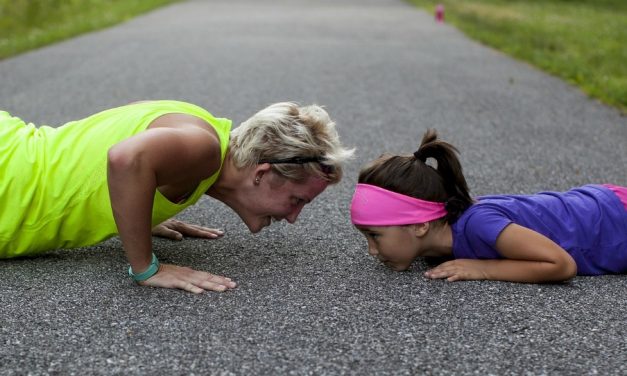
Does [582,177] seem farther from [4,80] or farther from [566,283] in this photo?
[4,80]

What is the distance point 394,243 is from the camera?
3.54 meters

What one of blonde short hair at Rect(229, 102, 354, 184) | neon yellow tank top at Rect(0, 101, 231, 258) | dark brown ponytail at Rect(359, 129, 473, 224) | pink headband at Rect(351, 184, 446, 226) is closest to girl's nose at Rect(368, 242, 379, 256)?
pink headband at Rect(351, 184, 446, 226)

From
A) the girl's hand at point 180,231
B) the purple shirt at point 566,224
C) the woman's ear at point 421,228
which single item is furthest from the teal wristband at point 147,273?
the purple shirt at point 566,224

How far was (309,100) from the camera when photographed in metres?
8.30

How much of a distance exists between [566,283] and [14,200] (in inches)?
88.4

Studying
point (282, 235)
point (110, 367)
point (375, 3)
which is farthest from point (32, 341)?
point (375, 3)

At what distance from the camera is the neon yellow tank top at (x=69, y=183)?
3477 mm

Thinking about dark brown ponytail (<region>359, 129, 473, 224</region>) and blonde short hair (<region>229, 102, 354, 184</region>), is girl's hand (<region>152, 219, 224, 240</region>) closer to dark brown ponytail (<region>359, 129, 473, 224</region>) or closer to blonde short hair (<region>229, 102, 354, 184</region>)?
blonde short hair (<region>229, 102, 354, 184</region>)

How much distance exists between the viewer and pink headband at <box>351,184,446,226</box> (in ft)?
11.5

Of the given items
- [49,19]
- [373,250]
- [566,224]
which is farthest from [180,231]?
[49,19]

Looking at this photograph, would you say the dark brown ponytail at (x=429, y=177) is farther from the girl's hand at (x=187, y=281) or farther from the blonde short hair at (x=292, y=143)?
the girl's hand at (x=187, y=281)

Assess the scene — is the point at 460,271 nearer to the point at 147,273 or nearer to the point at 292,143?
the point at 292,143

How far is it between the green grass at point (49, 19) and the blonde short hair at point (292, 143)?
27.3 feet

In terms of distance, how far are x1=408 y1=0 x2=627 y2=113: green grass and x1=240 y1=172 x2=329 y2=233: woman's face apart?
17.6 ft
